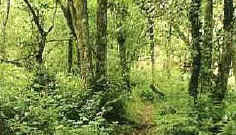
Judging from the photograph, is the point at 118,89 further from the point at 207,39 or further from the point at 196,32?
the point at 207,39

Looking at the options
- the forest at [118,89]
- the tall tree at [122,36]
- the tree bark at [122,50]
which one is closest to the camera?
the forest at [118,89]

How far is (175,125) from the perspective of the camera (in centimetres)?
918

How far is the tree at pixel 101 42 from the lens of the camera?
39.5 ft

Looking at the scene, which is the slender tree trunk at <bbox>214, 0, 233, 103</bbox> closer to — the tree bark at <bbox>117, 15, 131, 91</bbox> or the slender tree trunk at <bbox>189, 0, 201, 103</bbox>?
the slender tree trunk at <bbox>189, 0, 201, 103</bbox>

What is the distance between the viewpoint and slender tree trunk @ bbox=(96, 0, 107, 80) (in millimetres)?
12053

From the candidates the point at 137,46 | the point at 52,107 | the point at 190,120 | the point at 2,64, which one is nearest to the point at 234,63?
the point at 190,120

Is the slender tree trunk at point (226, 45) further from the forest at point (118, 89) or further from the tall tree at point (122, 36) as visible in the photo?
the tall tree at point (122, 36)

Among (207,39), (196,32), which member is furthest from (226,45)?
(196,32)

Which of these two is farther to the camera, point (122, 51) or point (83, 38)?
point (122, 51)

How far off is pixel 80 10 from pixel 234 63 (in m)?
5.46

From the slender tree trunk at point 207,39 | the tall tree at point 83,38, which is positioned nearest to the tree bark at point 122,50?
the tall tree at point 83,38

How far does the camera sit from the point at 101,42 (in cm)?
1226

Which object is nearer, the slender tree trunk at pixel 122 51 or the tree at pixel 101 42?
the tree at pixel 101 42

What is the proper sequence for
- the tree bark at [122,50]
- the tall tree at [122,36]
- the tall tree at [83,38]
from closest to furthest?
the tall tree at [83,38] < the tall tree at [122,36] < the tree bark at [122,50]
